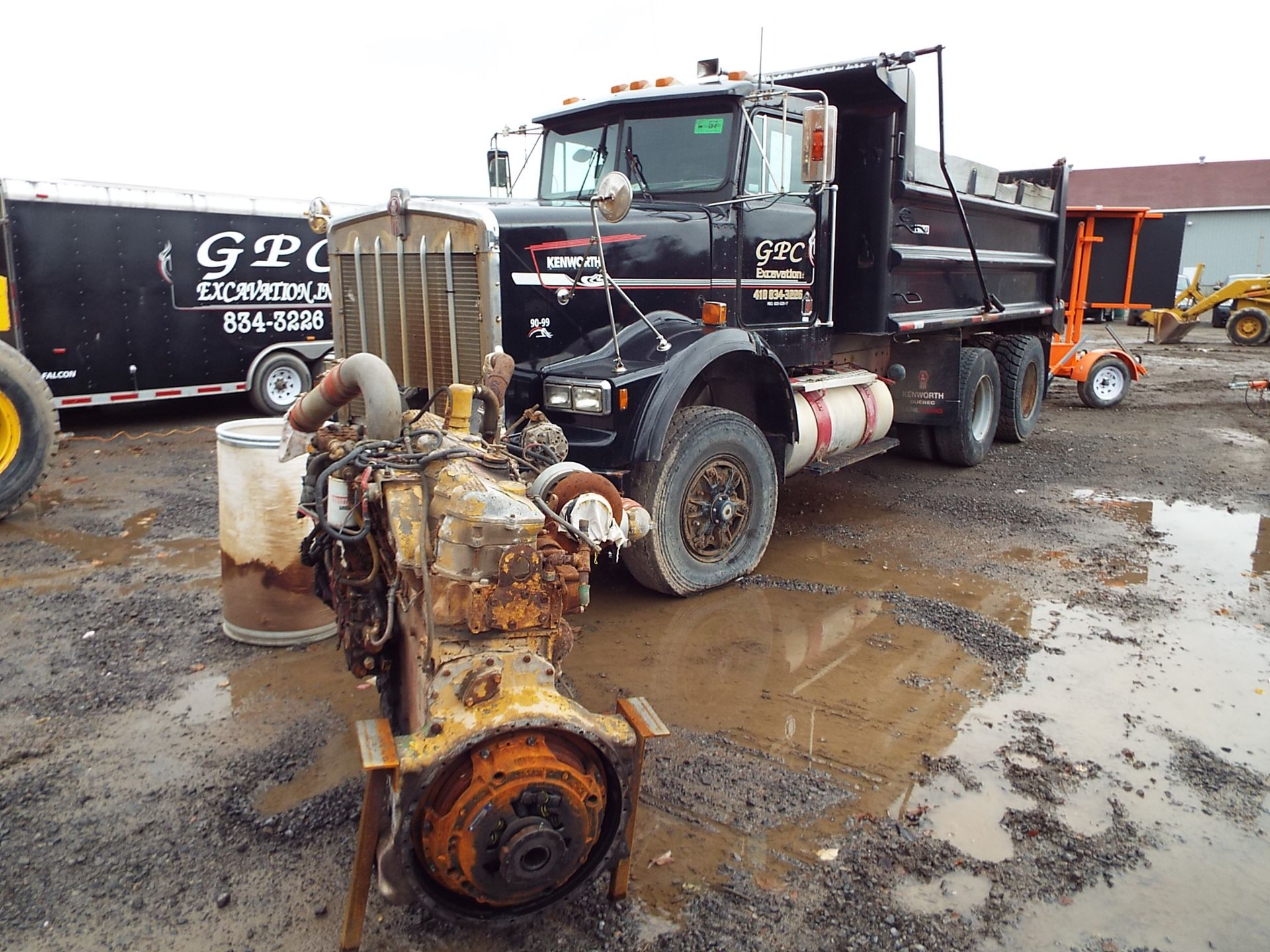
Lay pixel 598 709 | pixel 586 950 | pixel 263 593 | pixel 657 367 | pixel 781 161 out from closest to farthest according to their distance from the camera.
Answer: pixel 586 950 → pixel 598 709 → pixel 263 593 → pixel 657 367 → pixel 781 161

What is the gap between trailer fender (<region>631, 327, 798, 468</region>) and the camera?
15.6 feet

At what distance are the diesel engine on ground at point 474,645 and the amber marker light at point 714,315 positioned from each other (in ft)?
7.91

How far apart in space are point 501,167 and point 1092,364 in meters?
9.20

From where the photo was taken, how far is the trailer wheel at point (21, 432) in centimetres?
682

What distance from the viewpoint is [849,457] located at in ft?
22.7

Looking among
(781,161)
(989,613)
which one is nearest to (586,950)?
(989,613)

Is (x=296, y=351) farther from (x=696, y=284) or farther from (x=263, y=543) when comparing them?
(x=263, y=543)

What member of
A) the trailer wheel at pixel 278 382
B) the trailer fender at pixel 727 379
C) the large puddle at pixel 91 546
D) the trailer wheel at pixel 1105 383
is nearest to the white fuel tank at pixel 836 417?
the trailer fender at pixel 727 379

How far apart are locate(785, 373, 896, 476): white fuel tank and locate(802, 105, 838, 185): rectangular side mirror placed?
4.72ft

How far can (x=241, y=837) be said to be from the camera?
3.08m

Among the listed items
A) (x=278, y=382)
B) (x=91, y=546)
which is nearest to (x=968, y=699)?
(x=91, y=546)

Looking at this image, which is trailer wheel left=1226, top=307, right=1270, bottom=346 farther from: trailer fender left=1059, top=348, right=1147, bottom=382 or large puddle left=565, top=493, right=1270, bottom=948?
large puddle left=565, top=493, right=1270, bottom=948

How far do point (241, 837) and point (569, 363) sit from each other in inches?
112

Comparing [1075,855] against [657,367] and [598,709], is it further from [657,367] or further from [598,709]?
[657,367]
